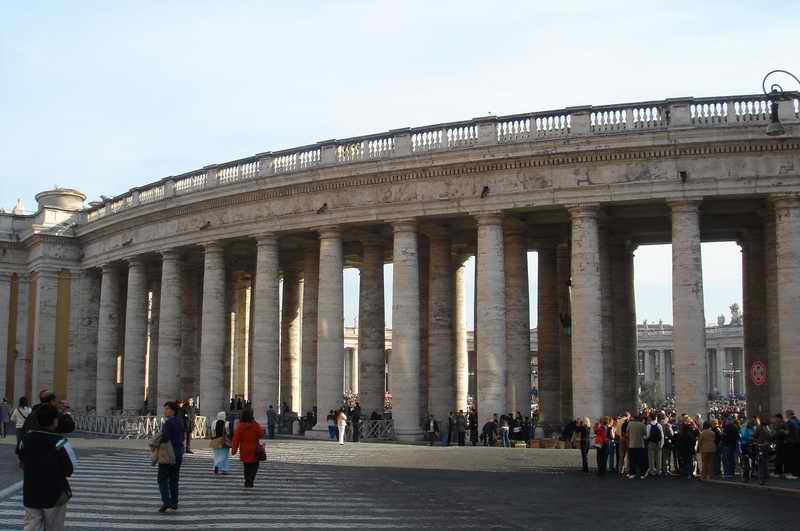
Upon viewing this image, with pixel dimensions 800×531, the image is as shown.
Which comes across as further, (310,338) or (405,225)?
(310,338)

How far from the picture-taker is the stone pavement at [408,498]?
1614 centimetres

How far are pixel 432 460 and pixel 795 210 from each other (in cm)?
1524

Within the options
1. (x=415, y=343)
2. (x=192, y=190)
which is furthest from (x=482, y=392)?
(x=192, y=190)

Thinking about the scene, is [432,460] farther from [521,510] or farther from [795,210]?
[795,210]

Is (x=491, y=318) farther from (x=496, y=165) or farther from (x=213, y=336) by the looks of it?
(x=213, y=336)

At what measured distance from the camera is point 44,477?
10.7 m

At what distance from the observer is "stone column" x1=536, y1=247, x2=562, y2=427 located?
43.0 m

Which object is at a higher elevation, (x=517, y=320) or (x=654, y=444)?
(x=517, y=320)

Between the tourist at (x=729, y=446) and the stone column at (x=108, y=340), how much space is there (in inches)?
1386

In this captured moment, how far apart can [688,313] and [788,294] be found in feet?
11.0

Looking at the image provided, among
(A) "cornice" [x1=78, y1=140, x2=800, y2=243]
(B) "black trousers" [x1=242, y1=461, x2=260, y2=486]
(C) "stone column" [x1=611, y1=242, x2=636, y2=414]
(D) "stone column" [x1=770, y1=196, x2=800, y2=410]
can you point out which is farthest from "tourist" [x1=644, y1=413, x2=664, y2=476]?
(C) "stone column" [x1=611, y1=242, x2=636, y2=414]

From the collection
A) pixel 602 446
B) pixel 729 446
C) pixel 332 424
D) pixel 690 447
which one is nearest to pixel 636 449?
pixel 602 446

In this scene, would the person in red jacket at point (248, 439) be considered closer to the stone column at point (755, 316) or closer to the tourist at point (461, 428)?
the tourist at point (461, 428)

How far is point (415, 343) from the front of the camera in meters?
38.8
